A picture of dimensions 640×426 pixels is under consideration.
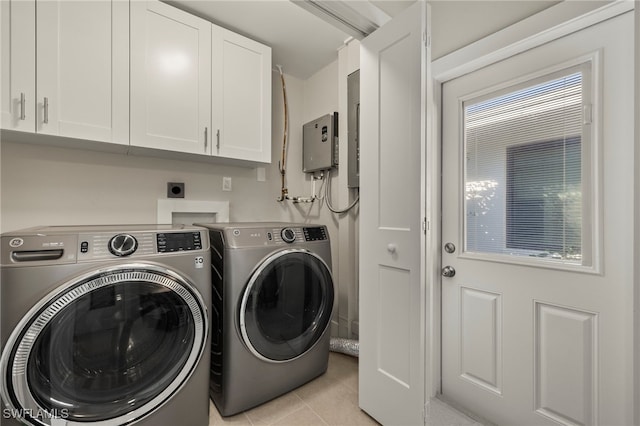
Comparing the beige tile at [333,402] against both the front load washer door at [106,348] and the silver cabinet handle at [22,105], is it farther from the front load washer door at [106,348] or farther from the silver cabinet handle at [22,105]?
the silver cabinet handle at [22,105]

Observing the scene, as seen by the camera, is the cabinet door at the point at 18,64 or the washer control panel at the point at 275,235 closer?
the cabinet door at the point at 18,64

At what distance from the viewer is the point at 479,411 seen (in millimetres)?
1472

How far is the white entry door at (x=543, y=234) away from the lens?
1067mm

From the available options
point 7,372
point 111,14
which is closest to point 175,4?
point 111,14

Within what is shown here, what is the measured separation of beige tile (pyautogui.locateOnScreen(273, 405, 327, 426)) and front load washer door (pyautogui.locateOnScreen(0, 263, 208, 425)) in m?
0.55

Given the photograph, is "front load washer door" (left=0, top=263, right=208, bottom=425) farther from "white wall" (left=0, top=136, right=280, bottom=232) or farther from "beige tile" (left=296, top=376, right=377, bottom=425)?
"white wall" (left=0, top=136, right=280, bottom=232)

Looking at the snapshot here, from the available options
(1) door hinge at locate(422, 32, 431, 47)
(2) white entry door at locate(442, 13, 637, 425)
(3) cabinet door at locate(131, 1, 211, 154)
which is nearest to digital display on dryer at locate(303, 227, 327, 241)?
(2) white entry door at locate(442, 13, 637, 425)

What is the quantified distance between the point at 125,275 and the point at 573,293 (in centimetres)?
181

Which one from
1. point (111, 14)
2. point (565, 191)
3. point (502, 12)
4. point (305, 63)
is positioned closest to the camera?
point (565, 191)

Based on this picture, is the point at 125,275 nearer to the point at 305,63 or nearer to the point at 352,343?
the point at 352,343

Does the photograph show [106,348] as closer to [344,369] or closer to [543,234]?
[344,369]

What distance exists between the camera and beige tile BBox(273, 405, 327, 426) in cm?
137

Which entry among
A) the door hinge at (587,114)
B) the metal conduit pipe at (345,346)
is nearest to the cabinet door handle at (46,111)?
the metal conduit pipe at (345,346)

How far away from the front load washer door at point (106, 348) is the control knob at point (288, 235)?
51 centimetres
